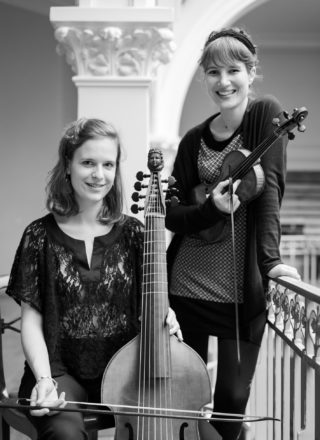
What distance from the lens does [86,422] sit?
183 cm

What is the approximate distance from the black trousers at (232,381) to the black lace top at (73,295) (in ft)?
0.91

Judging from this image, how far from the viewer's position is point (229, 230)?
80.0 inches

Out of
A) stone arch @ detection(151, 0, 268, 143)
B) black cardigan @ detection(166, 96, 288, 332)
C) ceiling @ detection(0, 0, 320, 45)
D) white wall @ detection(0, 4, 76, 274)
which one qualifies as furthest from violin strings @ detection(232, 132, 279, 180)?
ceiling @ detection(0, 0, 320, 45)

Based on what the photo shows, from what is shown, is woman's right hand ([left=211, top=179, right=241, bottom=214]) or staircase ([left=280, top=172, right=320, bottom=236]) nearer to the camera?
woman's right hand ([left=211, top=179, right=241, bottom=214])

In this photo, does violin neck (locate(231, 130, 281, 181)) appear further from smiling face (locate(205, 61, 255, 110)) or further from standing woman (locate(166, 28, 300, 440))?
smiling face (locate(205, 61, 255, 110))

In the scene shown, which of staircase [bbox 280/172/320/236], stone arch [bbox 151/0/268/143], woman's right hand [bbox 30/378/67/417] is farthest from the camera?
staircase [bbox 280/172/320/236]

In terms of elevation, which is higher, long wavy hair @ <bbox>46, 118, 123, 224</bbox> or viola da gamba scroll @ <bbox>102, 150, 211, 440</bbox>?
long wavy hair @ <bbox>46, 118, 123, 224</bbox>

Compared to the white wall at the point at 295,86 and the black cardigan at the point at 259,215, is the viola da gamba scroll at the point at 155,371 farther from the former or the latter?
the white wall at the point at 295,86

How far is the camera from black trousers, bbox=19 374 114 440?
Result: 170cm

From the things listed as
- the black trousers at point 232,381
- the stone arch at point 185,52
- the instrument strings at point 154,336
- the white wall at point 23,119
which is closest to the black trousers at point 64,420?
the instrument strings at point 154,336

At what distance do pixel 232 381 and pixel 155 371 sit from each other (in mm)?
302

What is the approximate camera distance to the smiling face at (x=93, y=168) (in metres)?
1.94

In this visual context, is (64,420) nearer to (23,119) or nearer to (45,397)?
(45,397)

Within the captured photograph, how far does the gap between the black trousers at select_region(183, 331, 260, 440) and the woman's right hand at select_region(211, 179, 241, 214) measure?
381 mm
